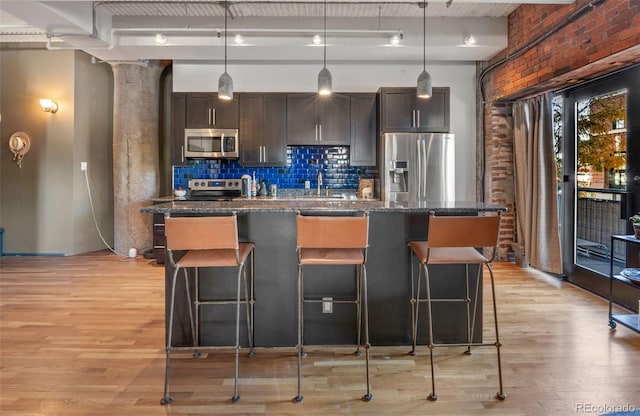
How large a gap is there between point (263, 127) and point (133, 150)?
2.10 m

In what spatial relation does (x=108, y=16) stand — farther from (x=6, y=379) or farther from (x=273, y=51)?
(x=6, y=379)

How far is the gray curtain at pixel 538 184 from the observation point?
177 inches

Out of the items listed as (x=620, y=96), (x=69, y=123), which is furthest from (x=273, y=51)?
(x=620, y=96)

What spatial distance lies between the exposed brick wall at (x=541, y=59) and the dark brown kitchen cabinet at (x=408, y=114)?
708mm

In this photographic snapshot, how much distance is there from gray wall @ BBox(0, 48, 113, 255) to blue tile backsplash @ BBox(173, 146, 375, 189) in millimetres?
1694

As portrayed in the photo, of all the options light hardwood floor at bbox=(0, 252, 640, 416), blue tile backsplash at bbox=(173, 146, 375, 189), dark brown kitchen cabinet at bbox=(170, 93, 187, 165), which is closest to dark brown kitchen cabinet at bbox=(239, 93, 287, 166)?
blue tile backsplash at bbox=(173, 146, 375, 189)

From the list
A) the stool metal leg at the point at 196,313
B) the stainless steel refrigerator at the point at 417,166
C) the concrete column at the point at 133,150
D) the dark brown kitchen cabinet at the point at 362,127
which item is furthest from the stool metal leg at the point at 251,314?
the concrete column at the point at 133,150

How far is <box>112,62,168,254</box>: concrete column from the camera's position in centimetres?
590

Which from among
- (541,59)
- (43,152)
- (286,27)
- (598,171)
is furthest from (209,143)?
(598,171)

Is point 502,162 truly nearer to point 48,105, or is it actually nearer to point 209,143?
point 209,143

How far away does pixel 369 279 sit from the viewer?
281 cm

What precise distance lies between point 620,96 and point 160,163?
624cm

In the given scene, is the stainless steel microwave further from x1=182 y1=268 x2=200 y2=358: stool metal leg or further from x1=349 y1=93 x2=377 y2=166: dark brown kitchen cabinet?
x1=182 y1=268 x2=200 y2=358: stool metal leg

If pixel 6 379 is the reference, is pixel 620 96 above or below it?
above
